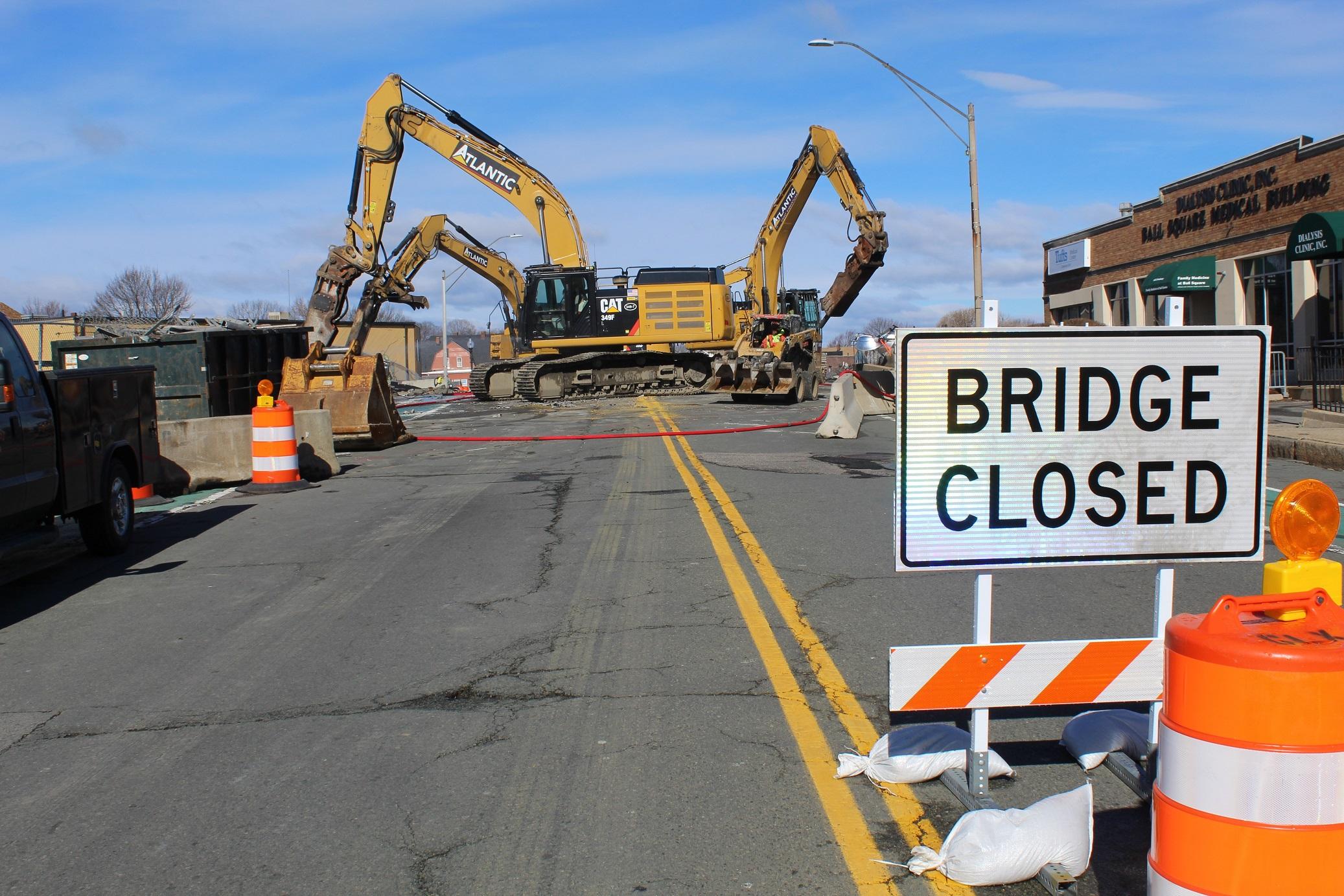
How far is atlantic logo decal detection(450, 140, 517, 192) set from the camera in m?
32.8

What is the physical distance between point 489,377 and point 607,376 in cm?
386

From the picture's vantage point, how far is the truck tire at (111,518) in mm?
9883

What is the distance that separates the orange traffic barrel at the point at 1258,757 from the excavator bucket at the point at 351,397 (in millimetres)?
17751

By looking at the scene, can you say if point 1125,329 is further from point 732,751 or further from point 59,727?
point 59,727

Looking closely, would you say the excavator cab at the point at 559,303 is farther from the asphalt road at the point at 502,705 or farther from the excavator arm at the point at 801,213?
the asphalt road at the point at 502,705

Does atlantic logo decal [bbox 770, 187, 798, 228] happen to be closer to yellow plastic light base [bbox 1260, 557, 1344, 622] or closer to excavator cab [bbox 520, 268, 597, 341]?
excavator cab [bbox 520, 268, 597, 341]

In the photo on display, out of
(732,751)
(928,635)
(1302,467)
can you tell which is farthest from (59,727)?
(1302,467)

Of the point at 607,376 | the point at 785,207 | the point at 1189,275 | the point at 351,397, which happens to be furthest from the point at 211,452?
the point at 1189,275

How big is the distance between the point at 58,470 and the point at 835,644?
21.1 feet

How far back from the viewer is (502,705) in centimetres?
564

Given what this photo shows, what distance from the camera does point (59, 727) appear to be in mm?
5578

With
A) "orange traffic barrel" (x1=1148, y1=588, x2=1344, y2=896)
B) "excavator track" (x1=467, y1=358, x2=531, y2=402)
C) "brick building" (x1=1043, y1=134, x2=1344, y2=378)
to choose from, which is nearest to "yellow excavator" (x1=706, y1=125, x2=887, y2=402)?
"excavator track" (x1=467, y1=358, x2=531, y2=402)

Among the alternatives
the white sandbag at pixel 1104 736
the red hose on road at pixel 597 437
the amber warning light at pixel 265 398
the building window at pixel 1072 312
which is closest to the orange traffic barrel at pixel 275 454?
the amber warning light at pixel 265 398

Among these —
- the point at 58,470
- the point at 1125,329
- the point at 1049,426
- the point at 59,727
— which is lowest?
the point at 59,727
